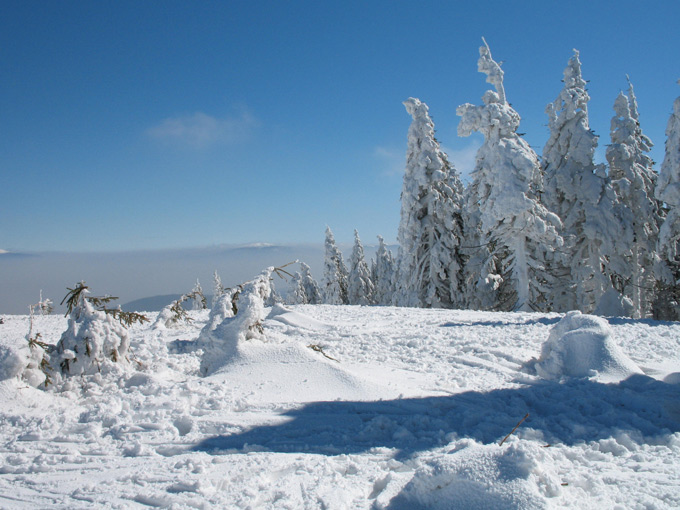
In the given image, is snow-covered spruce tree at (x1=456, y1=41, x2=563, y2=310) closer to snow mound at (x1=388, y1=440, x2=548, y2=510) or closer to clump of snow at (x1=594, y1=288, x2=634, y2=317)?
clump of snow at (x1=594, y1=288, x2=634, y2=317)

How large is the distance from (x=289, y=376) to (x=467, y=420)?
2288 millimetres

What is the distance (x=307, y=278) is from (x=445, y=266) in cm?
2383

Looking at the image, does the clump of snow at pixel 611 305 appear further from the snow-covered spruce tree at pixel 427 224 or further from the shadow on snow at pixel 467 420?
the snow-covered spruce tree at pixel 427 224

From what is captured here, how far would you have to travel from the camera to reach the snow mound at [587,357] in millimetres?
6012

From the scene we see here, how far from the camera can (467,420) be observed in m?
4.43

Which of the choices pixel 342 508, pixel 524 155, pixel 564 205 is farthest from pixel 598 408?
pixel 564 205

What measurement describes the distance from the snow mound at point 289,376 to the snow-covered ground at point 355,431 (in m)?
0.02

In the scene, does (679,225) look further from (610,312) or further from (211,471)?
(211,471)

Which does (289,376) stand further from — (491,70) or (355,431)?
(491,70)

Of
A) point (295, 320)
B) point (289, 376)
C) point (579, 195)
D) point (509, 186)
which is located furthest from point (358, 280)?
point (289, 376)

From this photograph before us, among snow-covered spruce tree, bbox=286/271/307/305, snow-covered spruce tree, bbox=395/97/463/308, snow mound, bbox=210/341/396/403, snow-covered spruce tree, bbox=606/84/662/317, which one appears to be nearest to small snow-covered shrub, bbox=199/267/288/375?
snow mound, bbox=210/341/396/403

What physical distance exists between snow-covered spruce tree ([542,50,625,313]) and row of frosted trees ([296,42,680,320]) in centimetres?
5

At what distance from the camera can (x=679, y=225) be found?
16297mm

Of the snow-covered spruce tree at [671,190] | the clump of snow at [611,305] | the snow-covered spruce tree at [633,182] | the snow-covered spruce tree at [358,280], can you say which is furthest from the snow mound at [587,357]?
the snow-covered spruce tree at [358,280]
